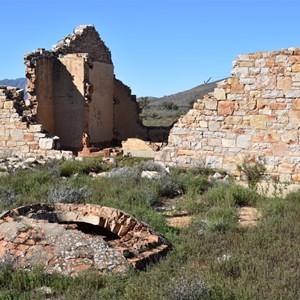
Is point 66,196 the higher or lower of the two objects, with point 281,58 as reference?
lower

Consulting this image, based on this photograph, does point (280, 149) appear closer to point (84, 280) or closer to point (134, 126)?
point (84, 280)

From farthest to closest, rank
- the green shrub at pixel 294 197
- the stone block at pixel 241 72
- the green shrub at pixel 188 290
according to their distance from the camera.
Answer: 1. the stone block at pixel 241 72
2. the green shrub at pixel 294 197
3. the green shrub at pixel 188 290

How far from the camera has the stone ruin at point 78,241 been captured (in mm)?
5398

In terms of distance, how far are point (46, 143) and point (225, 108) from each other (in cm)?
550

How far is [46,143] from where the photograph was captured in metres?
14.4

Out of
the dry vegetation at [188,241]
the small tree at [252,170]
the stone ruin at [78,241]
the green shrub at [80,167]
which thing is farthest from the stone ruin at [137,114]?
the stone ruin at [78,241]

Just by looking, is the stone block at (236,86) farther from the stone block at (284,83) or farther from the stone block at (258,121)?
the stone block at (284,83)

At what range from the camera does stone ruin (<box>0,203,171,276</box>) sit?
5.40 meters

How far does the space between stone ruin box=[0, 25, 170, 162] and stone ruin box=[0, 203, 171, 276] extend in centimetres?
764

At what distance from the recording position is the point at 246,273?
16.5ft

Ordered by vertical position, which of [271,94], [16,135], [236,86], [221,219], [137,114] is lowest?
[221,219]

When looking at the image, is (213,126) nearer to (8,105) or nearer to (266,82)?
(266,82)

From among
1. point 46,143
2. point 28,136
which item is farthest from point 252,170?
point 28,136

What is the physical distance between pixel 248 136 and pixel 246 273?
681 centimetres
